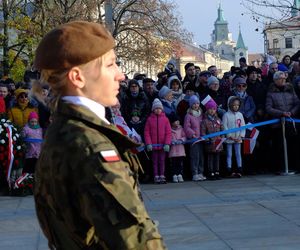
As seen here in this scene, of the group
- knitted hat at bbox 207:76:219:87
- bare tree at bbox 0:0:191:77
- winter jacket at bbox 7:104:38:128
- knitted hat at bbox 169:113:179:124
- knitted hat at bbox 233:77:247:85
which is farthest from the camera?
bare tree at bbox 0:0:191:77

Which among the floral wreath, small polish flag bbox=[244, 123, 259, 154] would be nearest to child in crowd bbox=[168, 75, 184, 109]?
small polish flag bbox=[244, 123, 259, 154]

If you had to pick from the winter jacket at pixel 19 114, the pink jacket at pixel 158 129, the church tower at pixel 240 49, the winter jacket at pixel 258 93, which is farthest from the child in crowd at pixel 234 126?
the church tower at pixel 240 49

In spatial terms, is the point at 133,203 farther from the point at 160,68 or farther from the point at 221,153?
the point at 160,68

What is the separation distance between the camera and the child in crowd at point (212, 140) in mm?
12297

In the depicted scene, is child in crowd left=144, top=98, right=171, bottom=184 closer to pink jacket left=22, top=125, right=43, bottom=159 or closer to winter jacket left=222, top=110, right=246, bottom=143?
winter jacket left=222, top=110, right=246, bottom=143

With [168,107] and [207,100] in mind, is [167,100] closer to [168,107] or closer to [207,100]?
[168,107]

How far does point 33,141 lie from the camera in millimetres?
11477

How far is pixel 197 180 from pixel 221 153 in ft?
2.66

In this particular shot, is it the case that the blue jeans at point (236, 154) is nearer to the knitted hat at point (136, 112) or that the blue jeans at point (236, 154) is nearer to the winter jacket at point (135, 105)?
the winter jacket at point (135, 105)

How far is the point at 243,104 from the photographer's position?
1280cm

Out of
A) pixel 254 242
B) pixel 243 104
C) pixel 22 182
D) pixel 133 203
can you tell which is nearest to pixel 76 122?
pixel 133 203

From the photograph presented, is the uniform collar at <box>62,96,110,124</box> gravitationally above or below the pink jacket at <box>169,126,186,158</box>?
above

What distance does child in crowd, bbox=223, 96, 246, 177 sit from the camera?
487 inches

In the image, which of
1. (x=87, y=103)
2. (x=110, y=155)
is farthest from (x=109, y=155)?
(x=87, y=103)
